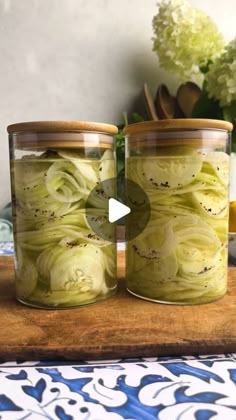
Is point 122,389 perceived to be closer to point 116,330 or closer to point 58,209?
point 116,330

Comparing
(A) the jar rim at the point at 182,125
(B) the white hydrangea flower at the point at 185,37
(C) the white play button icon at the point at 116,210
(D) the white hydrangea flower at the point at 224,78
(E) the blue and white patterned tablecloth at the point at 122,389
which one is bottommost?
(E) the blue and white patterned tablecloth at the point at 122,389

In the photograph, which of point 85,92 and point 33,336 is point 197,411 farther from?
point 85,92

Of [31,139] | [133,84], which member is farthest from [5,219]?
[31,139]

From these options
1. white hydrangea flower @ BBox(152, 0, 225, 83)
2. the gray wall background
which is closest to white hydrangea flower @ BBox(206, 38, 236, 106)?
white hydrangea flower @ BBox(152, 0, 225, 83)

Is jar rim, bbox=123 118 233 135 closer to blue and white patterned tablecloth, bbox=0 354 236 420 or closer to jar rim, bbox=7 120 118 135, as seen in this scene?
jar rim, bbox=7 120 118 135

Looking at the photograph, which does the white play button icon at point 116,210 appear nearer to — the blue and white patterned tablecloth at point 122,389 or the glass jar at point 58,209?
the glass jar at point 58,209

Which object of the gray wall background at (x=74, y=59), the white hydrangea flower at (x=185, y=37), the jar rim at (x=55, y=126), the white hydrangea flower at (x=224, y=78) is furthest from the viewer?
the gray wall background at (x=74, y=59)

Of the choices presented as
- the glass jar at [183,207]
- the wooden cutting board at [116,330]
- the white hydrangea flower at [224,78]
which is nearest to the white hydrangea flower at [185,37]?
the white hydrangea flower at [224,78]
